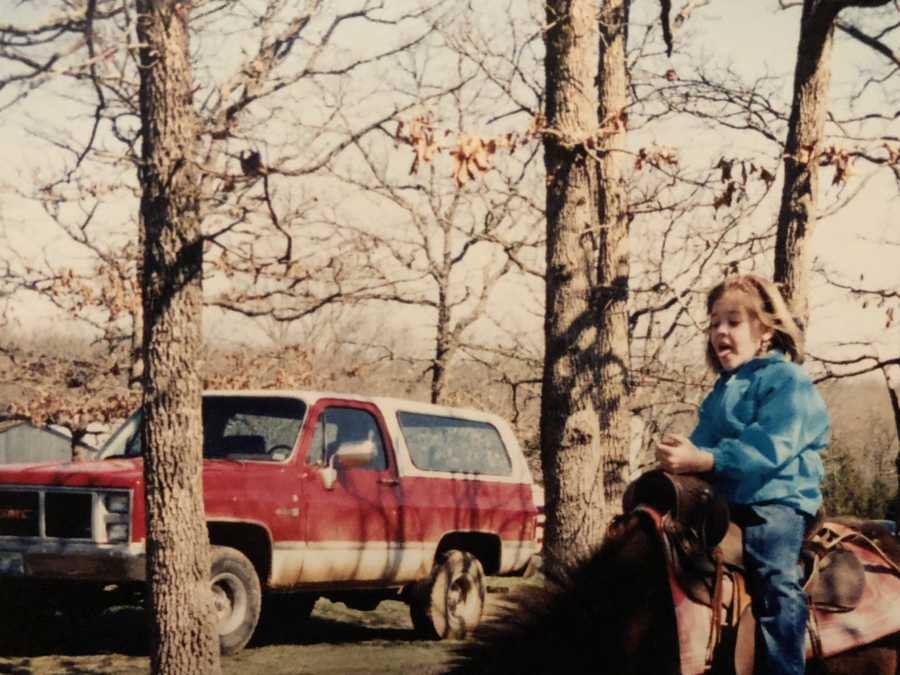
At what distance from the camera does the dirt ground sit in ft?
31.5

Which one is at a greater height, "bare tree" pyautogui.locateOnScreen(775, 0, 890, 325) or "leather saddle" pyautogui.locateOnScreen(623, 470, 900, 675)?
"bare tree" pyautogui.locateOnScreen(775, 0, 890, 325)

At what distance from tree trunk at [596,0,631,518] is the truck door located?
208 centimetres

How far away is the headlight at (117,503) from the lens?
995 cm

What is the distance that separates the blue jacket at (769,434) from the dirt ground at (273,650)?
5.10m

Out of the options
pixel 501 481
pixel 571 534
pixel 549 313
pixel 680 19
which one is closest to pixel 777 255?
pixel 680 19

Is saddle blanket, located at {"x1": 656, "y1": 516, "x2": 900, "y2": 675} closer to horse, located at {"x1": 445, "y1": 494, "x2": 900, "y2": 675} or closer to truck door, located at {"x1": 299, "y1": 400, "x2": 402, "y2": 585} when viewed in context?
horse, located at {"x1": 445, "y1": 494, "x2": 900, "y2": 675}

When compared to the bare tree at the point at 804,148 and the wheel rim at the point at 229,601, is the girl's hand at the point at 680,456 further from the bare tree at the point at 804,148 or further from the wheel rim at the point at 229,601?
the wheel rim at the point at 229,601

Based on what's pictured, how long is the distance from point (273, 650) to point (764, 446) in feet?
25.3

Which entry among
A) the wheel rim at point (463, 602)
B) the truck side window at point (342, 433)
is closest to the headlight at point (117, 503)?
the truck side window at point (342, 433)

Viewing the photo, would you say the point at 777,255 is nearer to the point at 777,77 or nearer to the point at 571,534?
the point at 571,534

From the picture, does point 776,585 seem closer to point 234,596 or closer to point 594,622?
point 594,622

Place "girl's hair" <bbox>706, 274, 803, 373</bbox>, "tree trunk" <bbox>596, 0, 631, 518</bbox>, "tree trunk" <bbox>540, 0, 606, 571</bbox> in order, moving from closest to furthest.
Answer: "girl's hair" <bbox>706, 274, 803, 373</bbox>
"tree trunk" <bbox>540, 0, 606, 571</bbox>
"tree trunk" <bbox>596, 0, 631, 518</bbox>

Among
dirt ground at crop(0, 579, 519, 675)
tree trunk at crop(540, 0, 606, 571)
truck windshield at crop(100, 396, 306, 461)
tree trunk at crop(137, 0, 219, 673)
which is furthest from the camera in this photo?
truck windshield at crop(100, 396, 306, 461)

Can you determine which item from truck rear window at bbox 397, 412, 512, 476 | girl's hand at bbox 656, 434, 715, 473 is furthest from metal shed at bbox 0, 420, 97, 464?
girl's hand at bbox 656, 434, 715, 473
